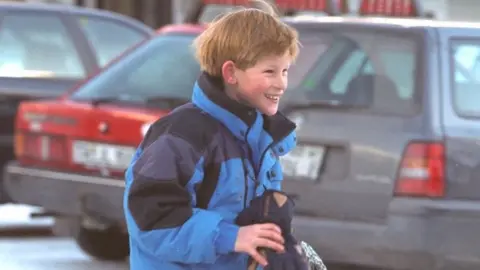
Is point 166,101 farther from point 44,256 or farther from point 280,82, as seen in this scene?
point 280,82

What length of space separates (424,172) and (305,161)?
0.56 m

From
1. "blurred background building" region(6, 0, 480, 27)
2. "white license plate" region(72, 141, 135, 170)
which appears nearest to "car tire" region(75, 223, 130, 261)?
"white license plate" region(72, 141, 135, 170)

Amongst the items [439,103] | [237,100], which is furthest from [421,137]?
[237,100]

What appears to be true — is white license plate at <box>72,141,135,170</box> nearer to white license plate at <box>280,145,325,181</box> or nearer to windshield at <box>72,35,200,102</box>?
windshield at <box>72,35,200,102</box>

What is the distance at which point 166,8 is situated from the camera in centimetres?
2406

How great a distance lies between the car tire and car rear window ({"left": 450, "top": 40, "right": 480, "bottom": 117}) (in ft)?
9.16

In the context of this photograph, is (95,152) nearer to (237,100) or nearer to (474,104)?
(474,104)

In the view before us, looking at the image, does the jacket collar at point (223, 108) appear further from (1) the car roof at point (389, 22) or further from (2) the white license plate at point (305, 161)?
(1) the car roof at point (389, 22)

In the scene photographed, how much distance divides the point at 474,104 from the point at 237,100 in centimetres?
347

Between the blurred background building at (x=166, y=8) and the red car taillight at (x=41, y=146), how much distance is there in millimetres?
15147

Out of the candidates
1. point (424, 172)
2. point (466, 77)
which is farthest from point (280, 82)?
point (466, 77)

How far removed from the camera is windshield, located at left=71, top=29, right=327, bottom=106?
7746 mm

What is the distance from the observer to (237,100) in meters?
3.07

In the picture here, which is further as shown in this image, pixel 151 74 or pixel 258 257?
pixel 151 74
